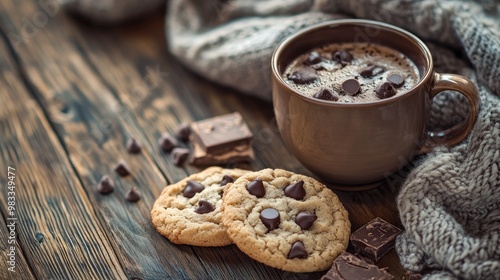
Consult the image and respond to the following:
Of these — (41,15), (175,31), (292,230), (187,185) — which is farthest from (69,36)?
(292,230)

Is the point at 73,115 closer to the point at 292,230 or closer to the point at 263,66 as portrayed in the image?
A: the point at 263,66

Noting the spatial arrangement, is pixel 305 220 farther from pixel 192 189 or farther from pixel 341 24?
pixel 341 24

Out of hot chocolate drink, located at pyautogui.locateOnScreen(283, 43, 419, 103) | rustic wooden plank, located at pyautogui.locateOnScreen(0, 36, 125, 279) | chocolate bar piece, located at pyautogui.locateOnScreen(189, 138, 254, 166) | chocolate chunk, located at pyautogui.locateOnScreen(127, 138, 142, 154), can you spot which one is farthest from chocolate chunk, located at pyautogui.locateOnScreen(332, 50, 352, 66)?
rustic wooden plank, located at pyautogui.locateOnScreen(0, 36, 125, 279)

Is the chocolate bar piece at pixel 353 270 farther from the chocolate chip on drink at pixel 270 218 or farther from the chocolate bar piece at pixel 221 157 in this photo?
the chocolate bar piece at pixel 221 157

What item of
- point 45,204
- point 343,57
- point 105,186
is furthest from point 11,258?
point 343,57

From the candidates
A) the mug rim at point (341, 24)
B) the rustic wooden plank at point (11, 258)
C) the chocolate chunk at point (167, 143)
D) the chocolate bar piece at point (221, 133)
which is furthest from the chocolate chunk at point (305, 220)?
the rustic wooden plank at point (11, 258)
